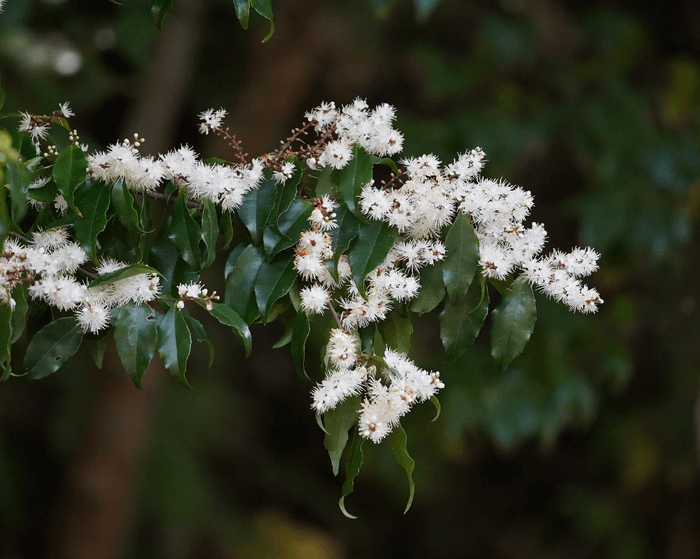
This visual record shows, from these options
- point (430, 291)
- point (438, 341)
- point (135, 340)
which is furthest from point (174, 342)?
point (438, 341)

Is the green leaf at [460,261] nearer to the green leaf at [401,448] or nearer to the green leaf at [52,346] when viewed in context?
the green leaf at [401,448]

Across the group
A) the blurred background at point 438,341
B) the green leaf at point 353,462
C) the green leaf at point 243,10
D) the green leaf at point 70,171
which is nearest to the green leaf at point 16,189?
the green leaf at point 70,171

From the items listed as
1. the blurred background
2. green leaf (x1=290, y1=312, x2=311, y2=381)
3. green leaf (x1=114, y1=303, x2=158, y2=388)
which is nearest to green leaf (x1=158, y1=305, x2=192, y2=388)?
green leaf (x1=114, y1=303, x2=158, y2=388)

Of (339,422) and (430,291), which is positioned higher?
(430,291)

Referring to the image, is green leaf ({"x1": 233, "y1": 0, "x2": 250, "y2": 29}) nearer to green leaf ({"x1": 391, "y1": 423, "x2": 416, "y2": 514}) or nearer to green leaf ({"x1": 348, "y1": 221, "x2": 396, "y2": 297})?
green leaf ({"x1": 348, "y1": 221, "x2": 396, "y2": 297})

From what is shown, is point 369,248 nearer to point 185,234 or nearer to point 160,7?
point 185,234

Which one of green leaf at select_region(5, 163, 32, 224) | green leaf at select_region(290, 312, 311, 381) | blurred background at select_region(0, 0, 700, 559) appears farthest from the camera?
blurred background at select_region(0, 0, 700, 559)

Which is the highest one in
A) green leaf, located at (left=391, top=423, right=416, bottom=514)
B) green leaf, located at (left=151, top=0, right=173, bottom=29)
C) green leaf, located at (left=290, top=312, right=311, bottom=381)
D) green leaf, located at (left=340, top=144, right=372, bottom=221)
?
green leaf, located at (left=151, top=0, right=173, bottom=29)

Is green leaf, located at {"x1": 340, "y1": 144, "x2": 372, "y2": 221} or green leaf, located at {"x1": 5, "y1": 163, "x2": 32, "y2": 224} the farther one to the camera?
green leaf, located at {"x1": 340, "y1": 144, "x2": 372, "y2": 221}
